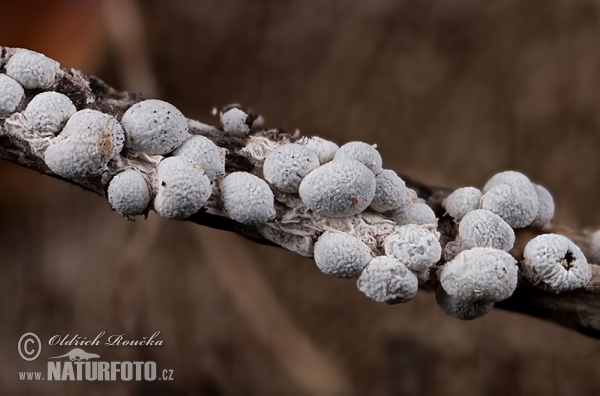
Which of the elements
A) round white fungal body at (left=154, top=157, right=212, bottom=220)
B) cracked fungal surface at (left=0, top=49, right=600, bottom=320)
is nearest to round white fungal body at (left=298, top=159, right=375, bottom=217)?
cracked fungal surface at (left=0, top=49, right=600, bottom=320)

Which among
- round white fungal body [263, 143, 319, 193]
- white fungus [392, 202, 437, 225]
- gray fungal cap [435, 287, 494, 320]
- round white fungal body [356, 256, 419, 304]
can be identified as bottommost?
gray fungal cap [435, 287, 494, 320]

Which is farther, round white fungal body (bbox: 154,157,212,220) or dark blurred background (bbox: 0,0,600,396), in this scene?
dark blurred background (bbox: 0,0,600,396)

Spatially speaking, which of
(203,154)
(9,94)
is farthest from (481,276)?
(9,94)

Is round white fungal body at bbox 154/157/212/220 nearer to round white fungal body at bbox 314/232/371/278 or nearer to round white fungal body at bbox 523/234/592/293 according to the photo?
round white fungal body at bbox 314/232/371/278

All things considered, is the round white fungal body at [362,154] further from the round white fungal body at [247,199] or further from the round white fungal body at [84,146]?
the round white fungal body at [84,146]

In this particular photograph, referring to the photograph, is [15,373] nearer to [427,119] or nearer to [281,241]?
[281,241]

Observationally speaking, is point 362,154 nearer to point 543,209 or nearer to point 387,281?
point 387,281
